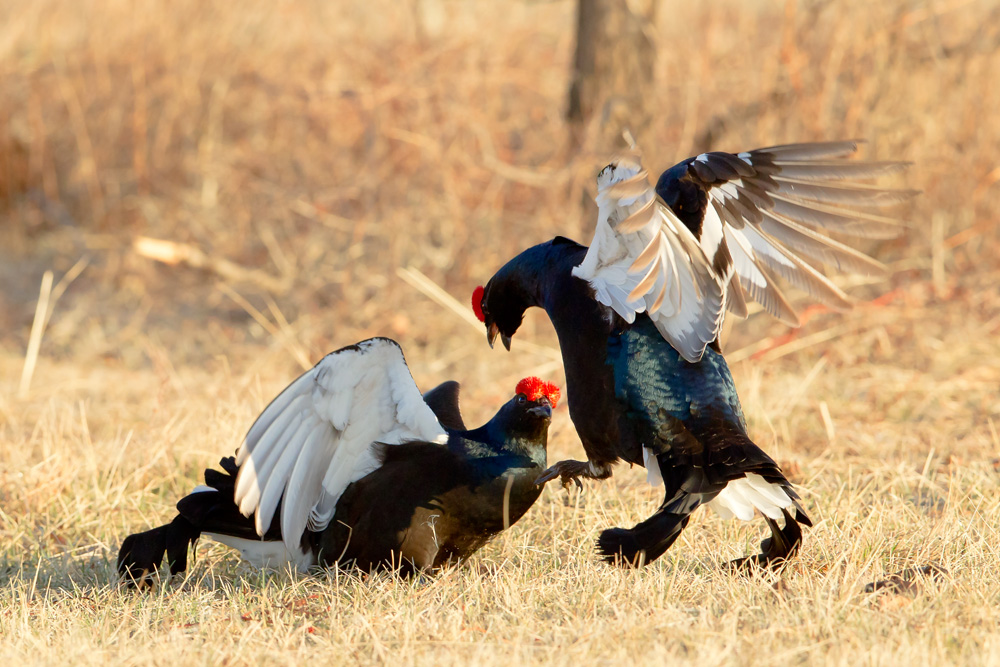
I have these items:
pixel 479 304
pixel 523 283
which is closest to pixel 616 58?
pixel 479 304

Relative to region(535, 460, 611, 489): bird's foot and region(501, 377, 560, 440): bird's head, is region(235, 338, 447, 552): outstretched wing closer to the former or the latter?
region(501, 377, 560, 440): bird's head

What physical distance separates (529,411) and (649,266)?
61cm

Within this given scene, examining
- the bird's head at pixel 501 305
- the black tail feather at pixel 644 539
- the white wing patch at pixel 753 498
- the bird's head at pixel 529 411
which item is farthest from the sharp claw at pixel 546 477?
the bird's head at pixel 501 305

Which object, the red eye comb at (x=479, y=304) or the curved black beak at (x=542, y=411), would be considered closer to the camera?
the curved black beak at (x=542, y=411)

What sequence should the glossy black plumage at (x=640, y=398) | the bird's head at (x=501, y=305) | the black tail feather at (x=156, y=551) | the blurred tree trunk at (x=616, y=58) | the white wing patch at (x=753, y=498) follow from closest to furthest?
the white wing patch at (x=753, y=498)
the glossy black plumage at (x=640, y=398)
the black tail feather at (x=156, y=551)
the bird's head at (x=501, y=305)
the blurred tree trunk at (x=616, y=58)

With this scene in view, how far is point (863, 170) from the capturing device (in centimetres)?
303

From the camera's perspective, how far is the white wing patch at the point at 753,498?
2.62m

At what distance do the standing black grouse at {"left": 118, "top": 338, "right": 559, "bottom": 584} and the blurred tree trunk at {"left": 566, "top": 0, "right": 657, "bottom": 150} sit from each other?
3.47 m

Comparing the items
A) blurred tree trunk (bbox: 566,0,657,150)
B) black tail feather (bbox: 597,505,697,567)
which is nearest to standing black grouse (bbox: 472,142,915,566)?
black tail feather (bbox: 597,505,697,567)

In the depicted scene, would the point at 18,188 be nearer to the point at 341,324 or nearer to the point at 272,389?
the point at 341,324

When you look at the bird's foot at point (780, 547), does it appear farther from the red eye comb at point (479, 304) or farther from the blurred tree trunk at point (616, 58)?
the blurred tree trunk at point (616, 58)

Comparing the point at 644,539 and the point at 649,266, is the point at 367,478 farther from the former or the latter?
the point at 649,266

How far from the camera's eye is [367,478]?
9.84 feet

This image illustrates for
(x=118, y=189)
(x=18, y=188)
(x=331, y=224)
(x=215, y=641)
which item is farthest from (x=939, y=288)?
(x=18, y=188)
